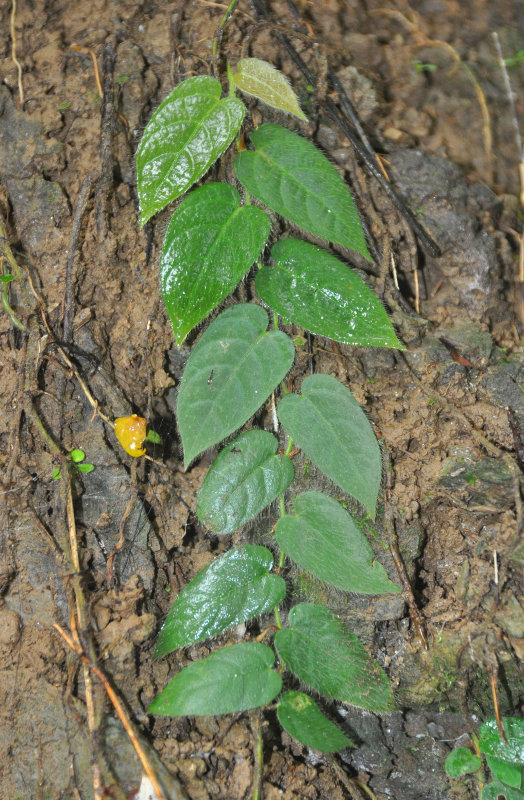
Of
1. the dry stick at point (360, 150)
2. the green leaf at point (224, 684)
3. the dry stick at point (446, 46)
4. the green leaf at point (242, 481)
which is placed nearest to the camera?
the green leaf at point (224, 684)

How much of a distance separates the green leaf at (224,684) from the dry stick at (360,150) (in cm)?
103

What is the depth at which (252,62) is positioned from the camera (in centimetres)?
136

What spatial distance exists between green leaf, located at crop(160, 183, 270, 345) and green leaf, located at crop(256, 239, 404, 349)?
0.08 metres

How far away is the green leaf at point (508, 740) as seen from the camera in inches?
50.4

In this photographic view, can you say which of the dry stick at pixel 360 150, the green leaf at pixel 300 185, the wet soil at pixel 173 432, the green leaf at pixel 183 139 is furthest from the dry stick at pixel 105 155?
the dry stick at pixel 360 150

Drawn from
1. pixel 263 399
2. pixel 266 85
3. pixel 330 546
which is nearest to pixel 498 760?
pixel 330 546

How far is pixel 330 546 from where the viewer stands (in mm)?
1260

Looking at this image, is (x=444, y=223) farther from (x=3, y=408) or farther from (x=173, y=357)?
(x=3, y=408)

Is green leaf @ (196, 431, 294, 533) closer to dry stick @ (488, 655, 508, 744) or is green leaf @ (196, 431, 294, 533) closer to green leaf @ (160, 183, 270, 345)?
green leaf @ (160, 183, 270, 345)

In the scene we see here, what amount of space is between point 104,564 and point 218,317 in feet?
1.96

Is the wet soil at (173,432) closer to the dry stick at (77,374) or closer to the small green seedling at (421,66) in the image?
the dry stick at (77,374)

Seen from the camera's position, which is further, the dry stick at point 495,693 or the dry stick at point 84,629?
the dry stick at point 495,693

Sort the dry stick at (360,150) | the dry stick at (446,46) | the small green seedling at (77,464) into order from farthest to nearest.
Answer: the dry stick at (446,46)
the dry stick at (360,150)
the small green seedling at (77,464)

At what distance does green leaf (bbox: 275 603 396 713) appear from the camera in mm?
1229
